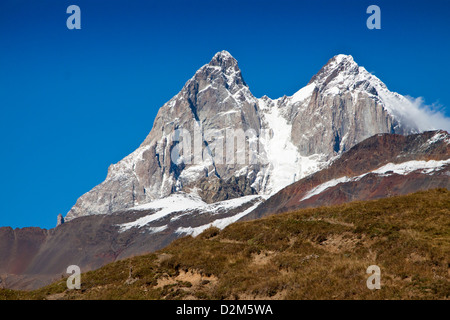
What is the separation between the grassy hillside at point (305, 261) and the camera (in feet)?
103

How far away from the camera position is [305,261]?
35.9 meters

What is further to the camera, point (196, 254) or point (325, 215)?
point (325, 215)

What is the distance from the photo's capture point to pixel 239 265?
3731 centimetres

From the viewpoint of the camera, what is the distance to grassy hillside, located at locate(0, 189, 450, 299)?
103 ft
